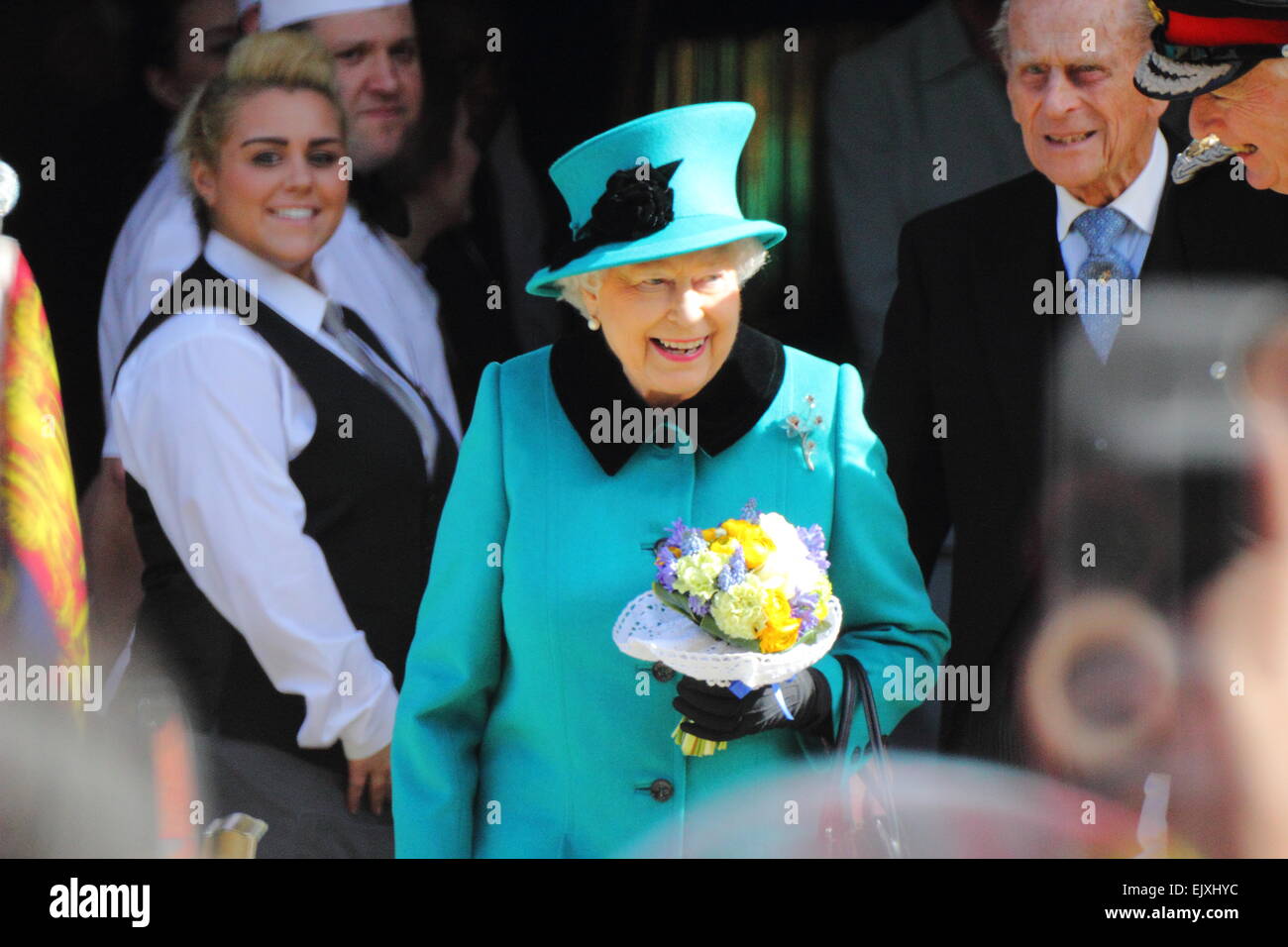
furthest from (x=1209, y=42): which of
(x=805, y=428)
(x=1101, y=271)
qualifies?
(x=805, y=428)

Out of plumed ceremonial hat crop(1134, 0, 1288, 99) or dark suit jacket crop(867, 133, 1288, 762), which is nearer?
plumed ceremonial hat crop(1134, 0, 1288, 99)

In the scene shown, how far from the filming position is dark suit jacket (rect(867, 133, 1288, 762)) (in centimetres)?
441

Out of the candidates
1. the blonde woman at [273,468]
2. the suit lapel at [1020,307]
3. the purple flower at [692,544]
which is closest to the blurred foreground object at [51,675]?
the blonde woman at [273,468]

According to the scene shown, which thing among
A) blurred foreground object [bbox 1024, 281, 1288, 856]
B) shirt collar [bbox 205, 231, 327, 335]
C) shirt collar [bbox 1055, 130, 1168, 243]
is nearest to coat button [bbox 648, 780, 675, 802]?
blurred foreground object [bbox 1024, 281, 1288, 856]

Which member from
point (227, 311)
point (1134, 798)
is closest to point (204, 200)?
point (227, 311)

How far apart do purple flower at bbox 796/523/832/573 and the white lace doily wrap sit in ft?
0.32

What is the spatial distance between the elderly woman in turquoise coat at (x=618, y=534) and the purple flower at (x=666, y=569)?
0.27 meters

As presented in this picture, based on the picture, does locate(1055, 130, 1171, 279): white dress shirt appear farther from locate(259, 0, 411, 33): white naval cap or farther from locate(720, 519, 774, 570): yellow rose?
locate(259, 0, 411, 33): white naval cap

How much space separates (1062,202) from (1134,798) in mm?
1677

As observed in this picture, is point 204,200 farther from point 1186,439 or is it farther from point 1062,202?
point 1186,439

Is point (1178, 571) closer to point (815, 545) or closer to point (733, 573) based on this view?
point (815, 545)

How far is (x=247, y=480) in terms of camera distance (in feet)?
14.6

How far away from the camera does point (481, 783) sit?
3736mm
